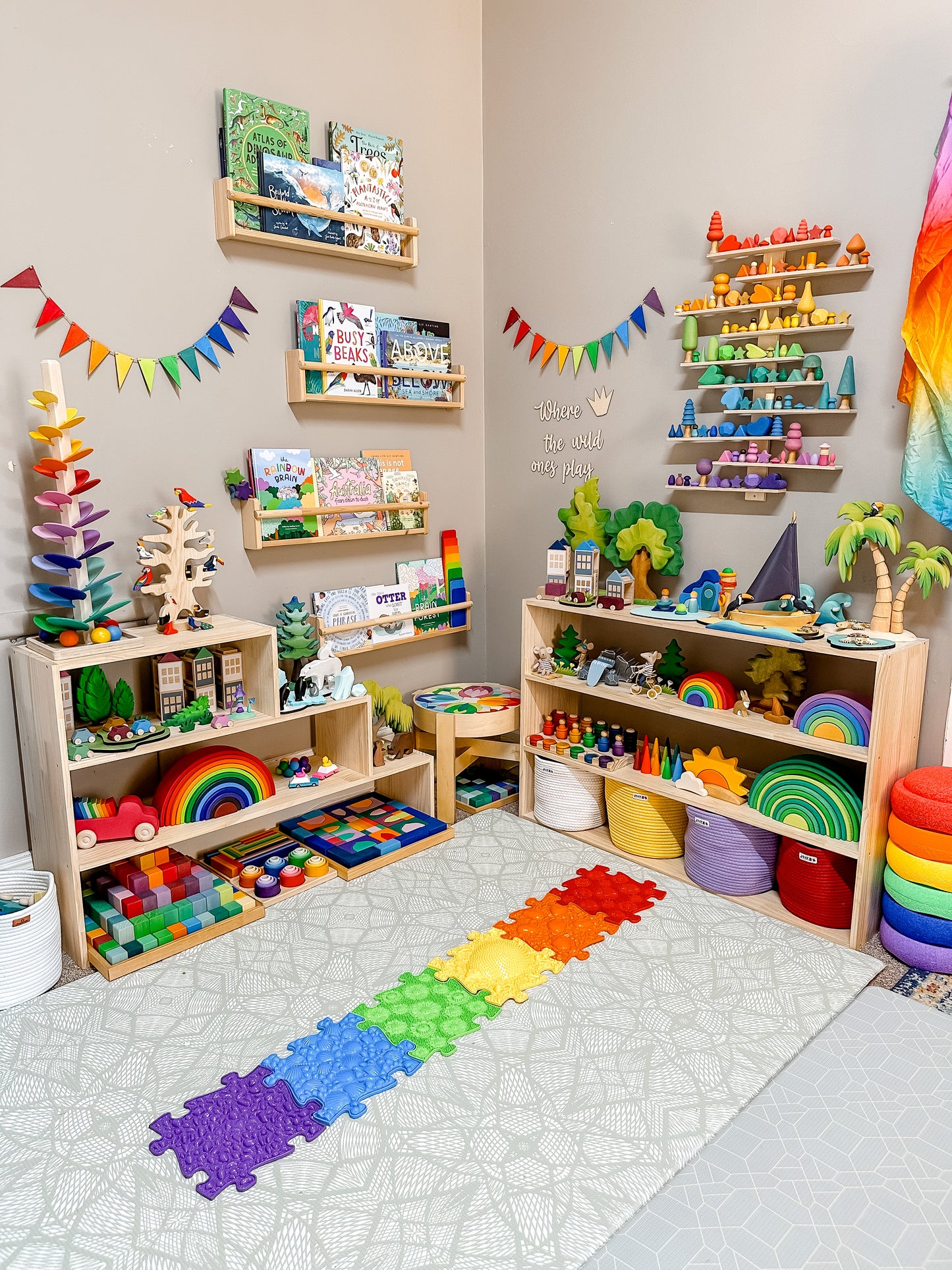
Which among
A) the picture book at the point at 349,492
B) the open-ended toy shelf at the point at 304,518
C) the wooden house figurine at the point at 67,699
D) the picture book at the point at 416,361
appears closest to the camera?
the wooden house figurine at the point at 67,699

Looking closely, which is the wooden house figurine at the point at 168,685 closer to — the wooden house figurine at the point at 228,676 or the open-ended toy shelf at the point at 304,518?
the wooden house figurine at the point at 228,676

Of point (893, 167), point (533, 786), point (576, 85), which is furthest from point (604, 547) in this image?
point (576, 85)

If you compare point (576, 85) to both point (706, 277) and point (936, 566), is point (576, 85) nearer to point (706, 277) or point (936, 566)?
point (706, 277)

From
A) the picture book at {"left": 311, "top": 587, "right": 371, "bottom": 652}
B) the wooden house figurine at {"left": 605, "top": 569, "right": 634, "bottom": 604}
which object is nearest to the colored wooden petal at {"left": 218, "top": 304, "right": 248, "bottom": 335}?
the picture book at {"left": 311, "top": 587, "right": 371, "bottom": 652}

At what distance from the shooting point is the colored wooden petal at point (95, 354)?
2.60 m

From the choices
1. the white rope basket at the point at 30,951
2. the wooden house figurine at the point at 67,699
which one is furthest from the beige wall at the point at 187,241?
the white rope basket at the point at 30,951

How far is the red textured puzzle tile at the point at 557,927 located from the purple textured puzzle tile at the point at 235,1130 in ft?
2.66

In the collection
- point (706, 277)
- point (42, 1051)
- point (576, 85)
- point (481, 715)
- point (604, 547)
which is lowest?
point (42, 1051)

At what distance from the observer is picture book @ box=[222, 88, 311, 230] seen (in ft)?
9.05

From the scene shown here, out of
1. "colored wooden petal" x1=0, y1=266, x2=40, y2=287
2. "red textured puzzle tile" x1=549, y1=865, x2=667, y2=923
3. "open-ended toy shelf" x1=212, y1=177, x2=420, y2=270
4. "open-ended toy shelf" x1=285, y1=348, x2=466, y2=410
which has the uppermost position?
"open-ended toy shelf" x1=212, y1=177, x2=420, y2=270

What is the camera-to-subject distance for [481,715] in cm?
337

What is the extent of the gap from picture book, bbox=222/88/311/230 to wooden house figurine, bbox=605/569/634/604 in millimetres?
1613

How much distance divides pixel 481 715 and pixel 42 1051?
A: 1762 mm

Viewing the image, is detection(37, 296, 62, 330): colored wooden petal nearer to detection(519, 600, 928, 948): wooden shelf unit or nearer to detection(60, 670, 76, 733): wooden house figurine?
detection(60, 670, 76, 733): wooden house figurine
